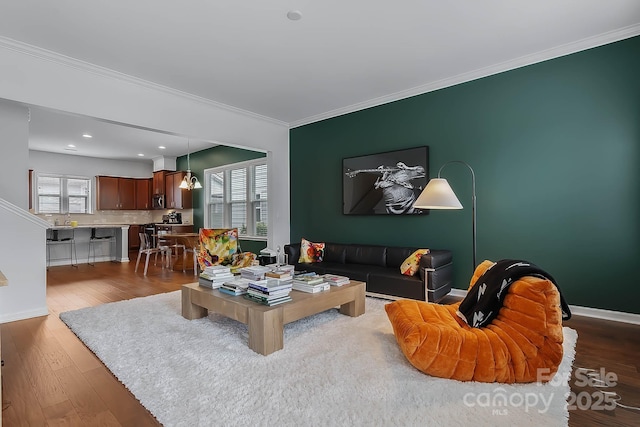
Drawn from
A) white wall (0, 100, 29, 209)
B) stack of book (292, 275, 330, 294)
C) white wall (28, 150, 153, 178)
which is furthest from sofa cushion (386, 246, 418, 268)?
white wall (28, 150, 153, 178)

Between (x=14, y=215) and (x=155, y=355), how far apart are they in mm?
2598

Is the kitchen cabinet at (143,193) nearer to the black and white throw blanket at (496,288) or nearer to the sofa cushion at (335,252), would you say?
the sofa cushion at (335,252)

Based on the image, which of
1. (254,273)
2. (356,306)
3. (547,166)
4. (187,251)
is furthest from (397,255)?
(187,251)

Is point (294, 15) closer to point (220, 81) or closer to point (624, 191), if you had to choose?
point (220, 81)

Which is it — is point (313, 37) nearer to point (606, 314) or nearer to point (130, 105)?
point (130, 105)

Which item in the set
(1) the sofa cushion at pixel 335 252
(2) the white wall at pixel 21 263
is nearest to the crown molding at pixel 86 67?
(2) the white wall at pixel 21 263

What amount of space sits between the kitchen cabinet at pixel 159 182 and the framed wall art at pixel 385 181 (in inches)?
239

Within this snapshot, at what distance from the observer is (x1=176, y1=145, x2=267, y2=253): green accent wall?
23.7ft

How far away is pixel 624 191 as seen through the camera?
3.21 metres

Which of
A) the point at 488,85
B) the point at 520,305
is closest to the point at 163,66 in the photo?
the point at 488,85

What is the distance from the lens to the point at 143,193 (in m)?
9.66

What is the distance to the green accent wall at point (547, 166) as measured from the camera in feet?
10.6

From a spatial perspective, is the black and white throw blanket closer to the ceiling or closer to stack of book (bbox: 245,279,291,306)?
stack of book (bbox: 245,279,291,306)

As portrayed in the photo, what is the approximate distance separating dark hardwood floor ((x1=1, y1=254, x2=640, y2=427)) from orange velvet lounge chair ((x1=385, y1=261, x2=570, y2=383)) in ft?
1.01
